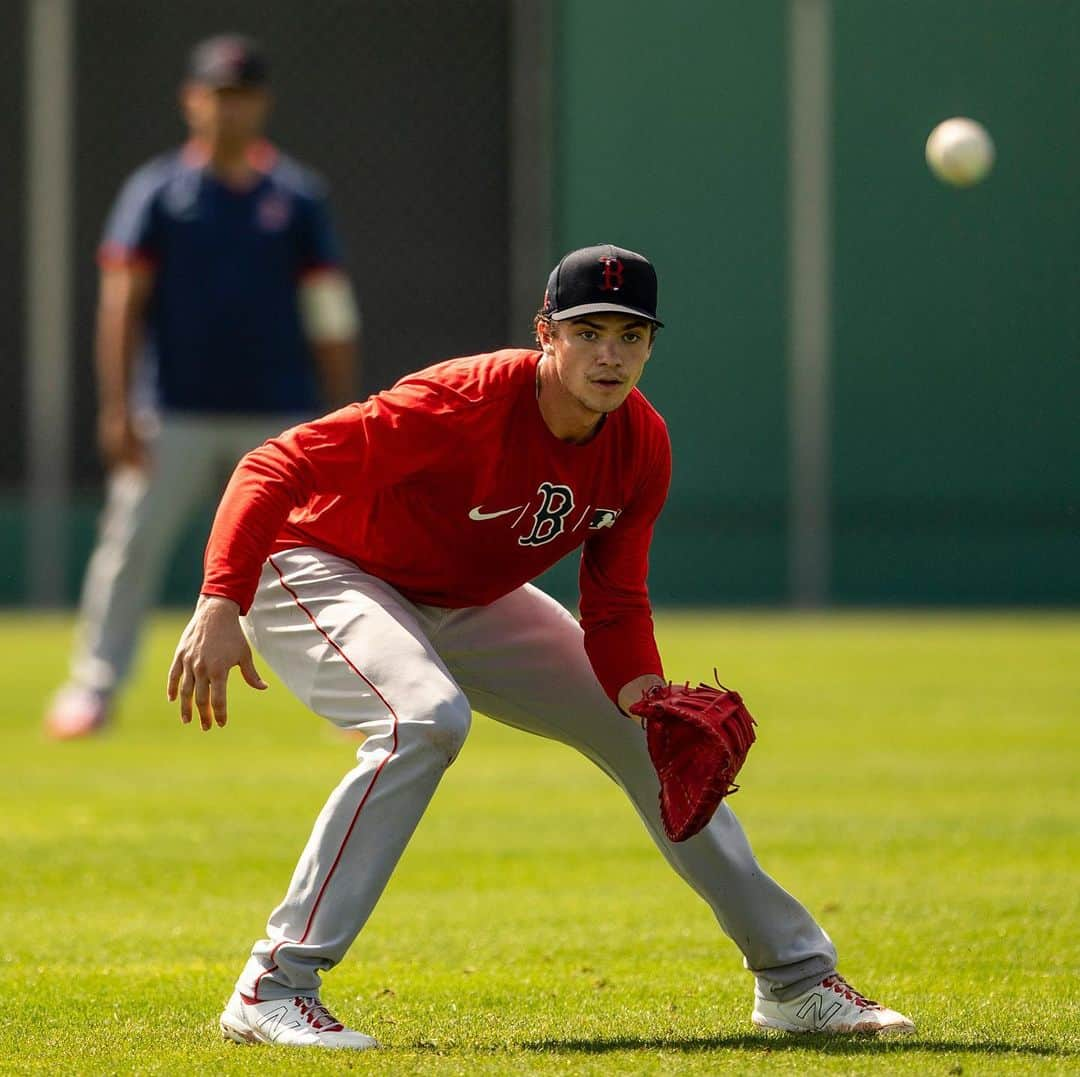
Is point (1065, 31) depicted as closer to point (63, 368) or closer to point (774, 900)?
point (63, 368)

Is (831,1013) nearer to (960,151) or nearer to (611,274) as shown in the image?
(611,274)

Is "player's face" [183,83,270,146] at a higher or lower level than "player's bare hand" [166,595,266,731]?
higher

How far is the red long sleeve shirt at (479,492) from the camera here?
450cm

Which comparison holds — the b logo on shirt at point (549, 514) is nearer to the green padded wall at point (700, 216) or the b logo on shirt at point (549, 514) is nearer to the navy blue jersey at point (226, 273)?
the navy blue jersey at point (226, 273)

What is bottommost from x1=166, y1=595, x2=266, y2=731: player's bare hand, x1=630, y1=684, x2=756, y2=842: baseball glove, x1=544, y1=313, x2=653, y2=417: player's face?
x1=630, y1=684, x2=756, y2=842: baseball glove

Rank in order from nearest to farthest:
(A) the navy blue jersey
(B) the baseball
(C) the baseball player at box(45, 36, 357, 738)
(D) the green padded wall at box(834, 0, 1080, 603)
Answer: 1. (B) the baseball
2. (C) the baseball player at box(45, 36, 357, 738)
3. (A) the navy blue jersey
4. (D) the green padded wall at box(834, 0, 1080, 603)

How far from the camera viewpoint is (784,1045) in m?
4.30

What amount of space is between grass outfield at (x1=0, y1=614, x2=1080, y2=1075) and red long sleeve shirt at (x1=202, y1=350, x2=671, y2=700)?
83 centimetres

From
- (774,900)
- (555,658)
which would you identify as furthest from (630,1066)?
(555,658)

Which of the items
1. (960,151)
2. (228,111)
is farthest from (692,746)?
(228,111)

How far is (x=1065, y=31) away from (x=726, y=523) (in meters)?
5.33

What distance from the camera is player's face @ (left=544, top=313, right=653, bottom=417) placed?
4.40m

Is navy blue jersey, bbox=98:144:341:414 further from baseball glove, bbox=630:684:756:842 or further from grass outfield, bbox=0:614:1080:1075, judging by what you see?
baseball glove, bbox=630:684:756:842

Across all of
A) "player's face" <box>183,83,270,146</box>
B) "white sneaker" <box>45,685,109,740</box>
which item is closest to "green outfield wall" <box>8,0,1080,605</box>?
"white sneaker" <box>45,685,109,740</box>
